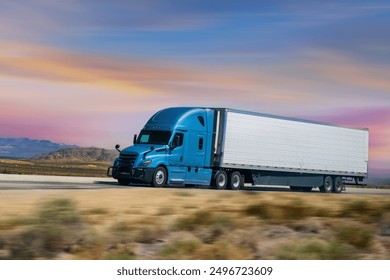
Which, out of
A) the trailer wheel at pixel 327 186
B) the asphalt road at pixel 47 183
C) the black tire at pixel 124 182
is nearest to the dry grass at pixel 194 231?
the asphalt road at pixel 47 183

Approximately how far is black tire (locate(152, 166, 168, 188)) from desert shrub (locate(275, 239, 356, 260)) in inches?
803

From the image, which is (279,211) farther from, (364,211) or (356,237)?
(356,237)

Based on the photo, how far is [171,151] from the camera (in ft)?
110

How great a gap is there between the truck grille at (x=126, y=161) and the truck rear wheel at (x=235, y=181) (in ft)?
20.2

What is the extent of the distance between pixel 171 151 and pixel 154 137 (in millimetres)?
1152

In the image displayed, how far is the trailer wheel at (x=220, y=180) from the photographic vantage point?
3584 cm

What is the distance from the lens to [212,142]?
35812mm

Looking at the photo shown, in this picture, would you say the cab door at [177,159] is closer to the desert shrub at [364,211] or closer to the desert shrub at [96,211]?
the desert shrub at [364,211]

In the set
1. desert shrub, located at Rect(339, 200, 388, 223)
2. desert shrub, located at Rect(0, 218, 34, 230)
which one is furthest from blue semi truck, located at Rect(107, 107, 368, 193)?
desert shrub, located at Rect(0, 218, 34, 230)

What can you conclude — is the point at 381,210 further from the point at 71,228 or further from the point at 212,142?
the point at 212,142

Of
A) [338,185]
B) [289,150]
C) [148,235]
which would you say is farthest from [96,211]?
[338,185]
